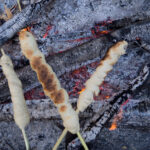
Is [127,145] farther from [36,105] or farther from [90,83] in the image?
[36,105]

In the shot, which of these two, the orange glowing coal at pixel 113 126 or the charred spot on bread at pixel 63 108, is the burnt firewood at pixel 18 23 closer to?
the charred spot on bread at pixel 63 108

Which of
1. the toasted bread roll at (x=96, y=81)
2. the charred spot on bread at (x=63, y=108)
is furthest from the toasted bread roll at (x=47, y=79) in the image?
the toasted bread roll at (x=96, y=81)

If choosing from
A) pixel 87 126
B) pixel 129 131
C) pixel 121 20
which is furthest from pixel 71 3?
pixel 129 131

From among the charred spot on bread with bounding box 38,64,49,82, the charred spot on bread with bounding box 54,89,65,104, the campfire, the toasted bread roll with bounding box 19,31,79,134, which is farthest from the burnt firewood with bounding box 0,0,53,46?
the charred spot on bread with bounding box 54,89,65,104

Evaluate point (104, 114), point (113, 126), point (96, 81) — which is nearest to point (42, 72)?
point (96, 81)

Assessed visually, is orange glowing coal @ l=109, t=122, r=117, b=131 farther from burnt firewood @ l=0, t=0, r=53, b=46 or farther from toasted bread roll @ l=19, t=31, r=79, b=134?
burnt firewood @ l=0, t=0, r=53, b=46

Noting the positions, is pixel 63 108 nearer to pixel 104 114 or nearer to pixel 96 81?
pixel 96 81

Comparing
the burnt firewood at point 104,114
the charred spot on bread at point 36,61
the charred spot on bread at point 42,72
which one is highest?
the charred spot on bread at point 36,61

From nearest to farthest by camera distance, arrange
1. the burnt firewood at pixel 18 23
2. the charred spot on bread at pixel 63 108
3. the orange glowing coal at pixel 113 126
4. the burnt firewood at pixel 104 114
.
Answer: the charred spot on bread at pixel 63 108
the burnt firewood at pixel 104 114
the orange glowing coal at pixel 113 126
the burnt firewood at pixel 18 23
